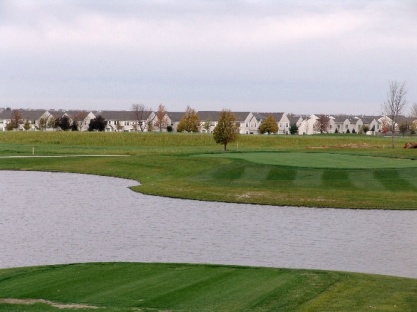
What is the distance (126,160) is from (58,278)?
48182 mm

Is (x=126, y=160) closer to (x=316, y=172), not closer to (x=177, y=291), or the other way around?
(x=316, y=172)

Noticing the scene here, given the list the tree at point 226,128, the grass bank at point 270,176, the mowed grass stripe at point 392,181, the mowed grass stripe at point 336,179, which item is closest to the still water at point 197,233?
the grass bank at point 270,176

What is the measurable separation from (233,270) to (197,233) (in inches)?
365

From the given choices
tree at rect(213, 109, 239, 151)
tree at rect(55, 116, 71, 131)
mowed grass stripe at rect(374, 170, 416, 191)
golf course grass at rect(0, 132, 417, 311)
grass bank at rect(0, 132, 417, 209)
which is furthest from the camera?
tree at rect(55, 116, 71, 131)

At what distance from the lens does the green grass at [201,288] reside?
17609mm

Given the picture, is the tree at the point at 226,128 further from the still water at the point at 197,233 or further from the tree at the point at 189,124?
the tree at the point at 189,124

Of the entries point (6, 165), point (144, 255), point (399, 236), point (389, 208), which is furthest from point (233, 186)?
point (6, 165)

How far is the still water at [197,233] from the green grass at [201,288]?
2571 mm

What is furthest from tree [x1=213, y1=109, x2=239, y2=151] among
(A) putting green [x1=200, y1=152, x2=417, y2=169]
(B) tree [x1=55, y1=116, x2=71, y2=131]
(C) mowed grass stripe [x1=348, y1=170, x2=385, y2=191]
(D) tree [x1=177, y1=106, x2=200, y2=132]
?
(B) tree [x1=55, y1=116, x2=71, y2=131]

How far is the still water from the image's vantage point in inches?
1014

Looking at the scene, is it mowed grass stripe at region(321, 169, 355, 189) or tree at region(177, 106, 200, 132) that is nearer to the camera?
mowed grass stripe at region(321, 169, 355, 189)

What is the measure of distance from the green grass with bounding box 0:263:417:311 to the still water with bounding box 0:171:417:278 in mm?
2571

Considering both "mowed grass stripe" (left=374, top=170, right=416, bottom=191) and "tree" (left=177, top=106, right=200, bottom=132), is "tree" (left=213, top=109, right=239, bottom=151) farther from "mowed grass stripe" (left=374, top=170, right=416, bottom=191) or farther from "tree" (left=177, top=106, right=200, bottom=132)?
"tree" (left=177, top=106, right=200, bottom=132)

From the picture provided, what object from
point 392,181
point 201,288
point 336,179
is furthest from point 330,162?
point 201,288
